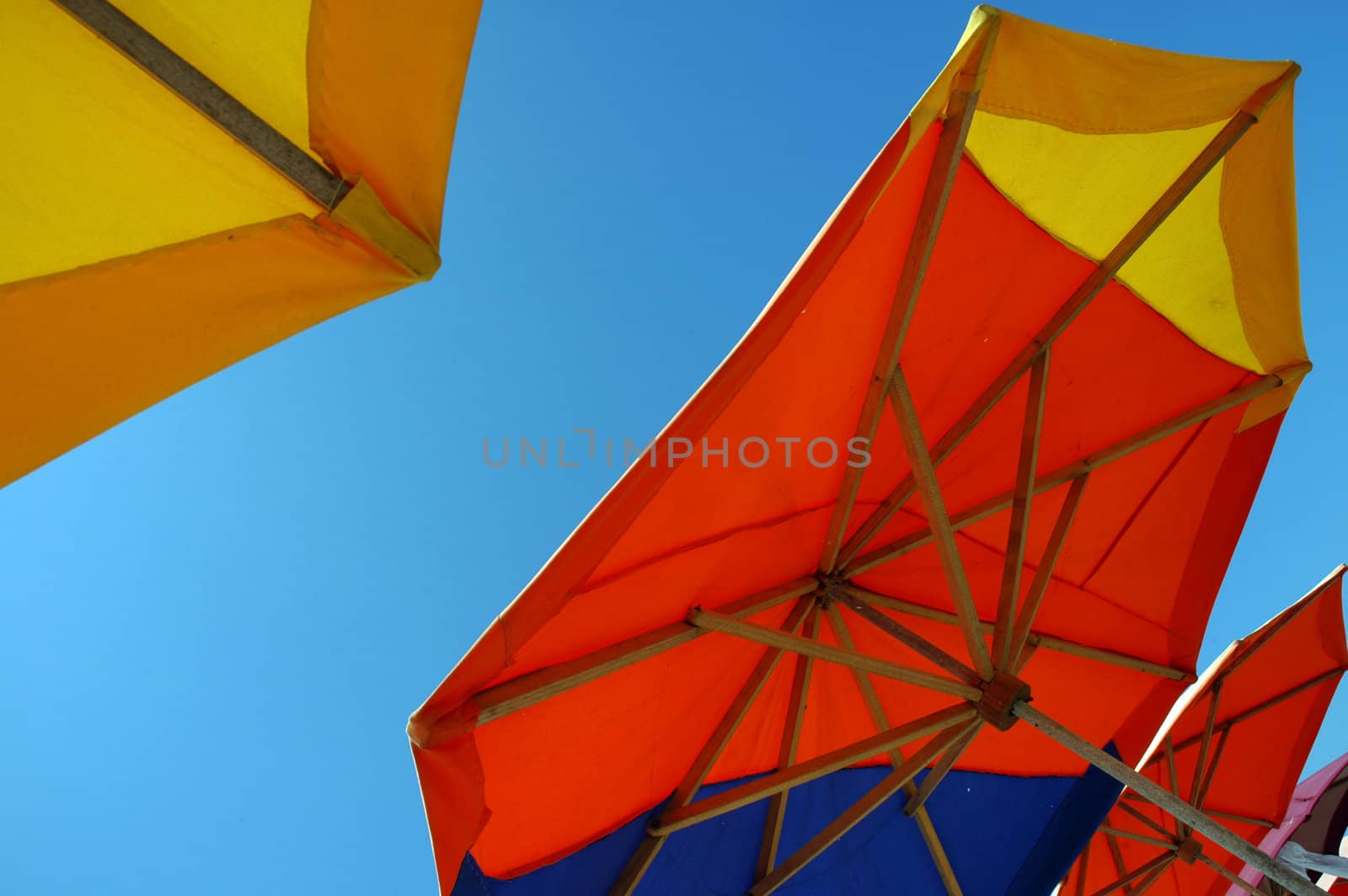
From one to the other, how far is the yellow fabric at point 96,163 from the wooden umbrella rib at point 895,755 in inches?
117

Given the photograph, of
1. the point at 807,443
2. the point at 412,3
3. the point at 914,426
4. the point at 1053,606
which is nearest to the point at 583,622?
the point at 807,443

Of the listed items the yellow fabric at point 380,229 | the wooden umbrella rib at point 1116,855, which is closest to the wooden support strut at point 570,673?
the yellow fabric at point 380,229

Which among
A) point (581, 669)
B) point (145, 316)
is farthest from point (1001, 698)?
point (145, 316)

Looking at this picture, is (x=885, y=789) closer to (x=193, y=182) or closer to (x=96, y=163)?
(x=193, y=182)

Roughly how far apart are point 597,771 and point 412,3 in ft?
9.36

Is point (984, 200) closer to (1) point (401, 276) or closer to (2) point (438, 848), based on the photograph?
(1) point (401, 276)

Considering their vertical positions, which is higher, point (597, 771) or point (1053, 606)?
point (1053, 606)

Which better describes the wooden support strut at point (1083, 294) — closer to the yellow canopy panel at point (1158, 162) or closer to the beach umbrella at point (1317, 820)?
the yellow canopy panel at point (1158, 162)

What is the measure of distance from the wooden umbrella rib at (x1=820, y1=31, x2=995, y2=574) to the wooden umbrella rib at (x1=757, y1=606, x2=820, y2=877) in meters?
0.74

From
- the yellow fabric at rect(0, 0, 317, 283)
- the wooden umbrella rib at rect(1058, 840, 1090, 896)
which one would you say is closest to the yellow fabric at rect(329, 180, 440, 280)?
the yellow fabric at rect(0, 0, 317, 283)

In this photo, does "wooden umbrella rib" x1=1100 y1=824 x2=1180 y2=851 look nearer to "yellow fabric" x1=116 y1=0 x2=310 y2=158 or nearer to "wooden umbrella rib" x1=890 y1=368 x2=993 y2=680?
"wooden umbrella rib" x1=890 y1=368 x2=993 y2=680

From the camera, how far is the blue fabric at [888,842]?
147 inches

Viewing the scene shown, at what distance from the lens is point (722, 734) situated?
3.82m

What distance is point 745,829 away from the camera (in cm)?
417
